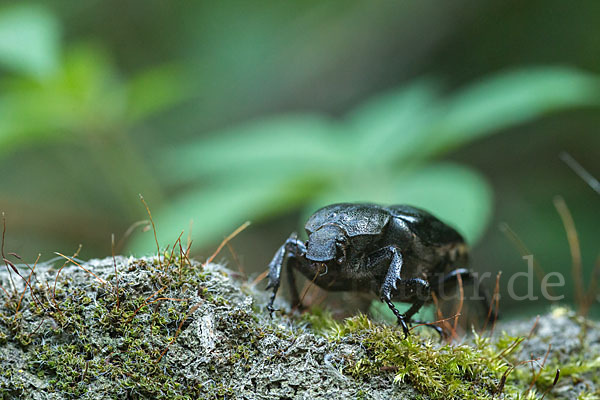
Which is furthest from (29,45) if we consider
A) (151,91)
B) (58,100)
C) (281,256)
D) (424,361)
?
(424,361)

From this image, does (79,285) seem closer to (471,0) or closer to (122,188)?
(122,188)

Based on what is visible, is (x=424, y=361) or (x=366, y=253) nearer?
(x=424, y=361)

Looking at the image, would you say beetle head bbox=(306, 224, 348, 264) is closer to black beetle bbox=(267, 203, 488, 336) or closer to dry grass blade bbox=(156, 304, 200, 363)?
black beetle bbox=(267, 203, 488, 336)

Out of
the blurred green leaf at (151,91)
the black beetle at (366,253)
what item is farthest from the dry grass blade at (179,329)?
the blurred green leaf at (151,91)

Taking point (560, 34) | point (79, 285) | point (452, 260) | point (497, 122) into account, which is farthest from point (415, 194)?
point (560, 34)

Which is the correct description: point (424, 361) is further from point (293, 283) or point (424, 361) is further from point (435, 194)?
point (435, 194)

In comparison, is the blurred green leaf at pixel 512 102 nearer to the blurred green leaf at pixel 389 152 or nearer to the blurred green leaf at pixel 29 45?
the blurred green leaf at pixel 389 152
